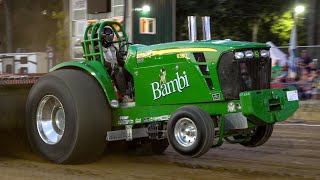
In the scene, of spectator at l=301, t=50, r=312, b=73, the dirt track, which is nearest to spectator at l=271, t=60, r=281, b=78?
spectator at l=301, t=50, r=312, b=73

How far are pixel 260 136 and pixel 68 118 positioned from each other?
7.45 feet

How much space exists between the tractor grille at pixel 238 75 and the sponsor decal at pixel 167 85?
429mm

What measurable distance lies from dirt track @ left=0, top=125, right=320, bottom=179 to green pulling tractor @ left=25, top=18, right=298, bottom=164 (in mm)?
287

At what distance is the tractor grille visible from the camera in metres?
6.24

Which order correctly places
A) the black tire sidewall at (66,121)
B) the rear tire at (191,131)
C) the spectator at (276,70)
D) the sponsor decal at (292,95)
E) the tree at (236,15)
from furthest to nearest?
the tree at (236,15) → the spectator at (276,70) → the black tire sidewall at (66,121) → the sponsor decal at (292,95) → the rear tire at (191,131)

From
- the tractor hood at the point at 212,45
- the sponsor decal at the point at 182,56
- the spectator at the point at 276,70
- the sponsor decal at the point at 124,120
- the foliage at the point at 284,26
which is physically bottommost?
the sponsor decal at the point at 124,120

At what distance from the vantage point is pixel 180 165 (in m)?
7.07

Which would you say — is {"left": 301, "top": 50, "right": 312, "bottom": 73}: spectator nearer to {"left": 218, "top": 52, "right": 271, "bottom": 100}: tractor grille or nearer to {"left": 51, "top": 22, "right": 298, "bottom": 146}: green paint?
{"left": 51, "top": 22, "right": 298, "bottom": 146}: green paint

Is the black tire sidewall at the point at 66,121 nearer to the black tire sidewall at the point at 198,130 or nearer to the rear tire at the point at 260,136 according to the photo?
the black tire sidewall at the point at 198,130

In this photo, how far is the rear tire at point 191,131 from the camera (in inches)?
236

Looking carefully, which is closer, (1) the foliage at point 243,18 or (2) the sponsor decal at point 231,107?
(2) the sponsor decal at point 231,107

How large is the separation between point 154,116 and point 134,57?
0.76 metres

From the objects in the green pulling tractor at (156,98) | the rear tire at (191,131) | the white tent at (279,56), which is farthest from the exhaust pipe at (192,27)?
the white tent at (279,56)

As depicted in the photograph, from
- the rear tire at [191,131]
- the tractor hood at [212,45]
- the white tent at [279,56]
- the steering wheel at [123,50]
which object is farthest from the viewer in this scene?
the white tent at [279,56]
